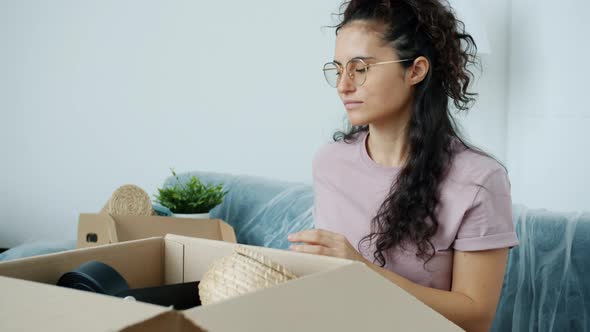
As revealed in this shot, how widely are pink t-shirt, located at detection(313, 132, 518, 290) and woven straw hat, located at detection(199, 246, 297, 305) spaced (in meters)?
0.81

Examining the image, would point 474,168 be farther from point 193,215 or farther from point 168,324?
point 193,215

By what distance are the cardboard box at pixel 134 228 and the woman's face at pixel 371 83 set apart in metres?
1.07

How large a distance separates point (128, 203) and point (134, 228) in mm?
416

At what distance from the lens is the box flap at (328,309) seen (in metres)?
0.36

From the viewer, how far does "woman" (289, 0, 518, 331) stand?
4.12 feet

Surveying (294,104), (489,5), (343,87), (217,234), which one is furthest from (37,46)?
(343,87)

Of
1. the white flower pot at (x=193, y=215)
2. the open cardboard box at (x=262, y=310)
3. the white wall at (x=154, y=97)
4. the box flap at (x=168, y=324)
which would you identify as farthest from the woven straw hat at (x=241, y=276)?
the white flower pot at (x=193, y=215)

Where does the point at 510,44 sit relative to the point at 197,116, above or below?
above

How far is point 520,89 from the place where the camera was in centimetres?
212

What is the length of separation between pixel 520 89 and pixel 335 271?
1.86 meters

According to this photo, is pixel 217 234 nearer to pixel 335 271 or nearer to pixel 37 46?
pixel 335 271

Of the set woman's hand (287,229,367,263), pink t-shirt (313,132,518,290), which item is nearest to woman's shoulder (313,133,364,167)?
pink t-shirt (313,132,518,290)

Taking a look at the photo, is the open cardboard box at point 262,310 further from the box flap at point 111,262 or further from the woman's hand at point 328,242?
the woman's hand at point 328,242

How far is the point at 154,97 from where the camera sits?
3.47 m
